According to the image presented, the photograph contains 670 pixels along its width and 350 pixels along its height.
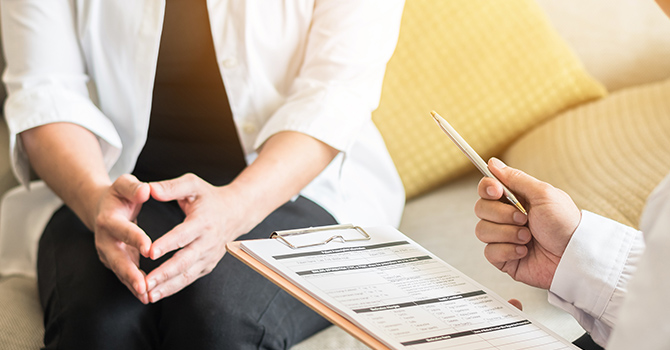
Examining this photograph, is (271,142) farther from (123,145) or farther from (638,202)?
(638,202)

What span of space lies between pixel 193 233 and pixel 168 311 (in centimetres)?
14

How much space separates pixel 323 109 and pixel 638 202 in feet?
1.66

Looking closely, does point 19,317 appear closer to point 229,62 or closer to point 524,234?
point 229,62

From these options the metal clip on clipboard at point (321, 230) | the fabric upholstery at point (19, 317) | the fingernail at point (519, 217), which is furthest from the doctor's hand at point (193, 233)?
the fingernail at point (519, 217)

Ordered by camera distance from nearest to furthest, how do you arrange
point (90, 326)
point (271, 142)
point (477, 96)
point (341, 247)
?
point (341, 247), point (90, 326), point (271, 142), point (477, 96)

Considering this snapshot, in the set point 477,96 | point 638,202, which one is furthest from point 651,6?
point 638,202

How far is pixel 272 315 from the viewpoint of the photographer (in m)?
0.80

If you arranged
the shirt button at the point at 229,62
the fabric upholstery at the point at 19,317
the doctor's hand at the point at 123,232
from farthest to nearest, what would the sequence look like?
1. the shirt button at the point at 229,62
2. the fabric upholstery at the point at 19,317
3. the doctor's hand at the point at 123,232

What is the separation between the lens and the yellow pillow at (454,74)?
1302mm

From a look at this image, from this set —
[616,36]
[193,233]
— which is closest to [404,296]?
[193,233]

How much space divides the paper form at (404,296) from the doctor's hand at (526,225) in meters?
0.07

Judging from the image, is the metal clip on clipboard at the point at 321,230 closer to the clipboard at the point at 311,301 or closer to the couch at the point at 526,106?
the clipboard at the point at 311,301

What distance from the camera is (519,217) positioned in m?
0.63

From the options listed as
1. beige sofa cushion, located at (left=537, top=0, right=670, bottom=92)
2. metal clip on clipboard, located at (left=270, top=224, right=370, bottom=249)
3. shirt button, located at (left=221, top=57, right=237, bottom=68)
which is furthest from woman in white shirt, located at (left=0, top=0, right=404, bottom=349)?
beige sofa cushion, located at (left=537, top=0, right=670, bottom=92)
